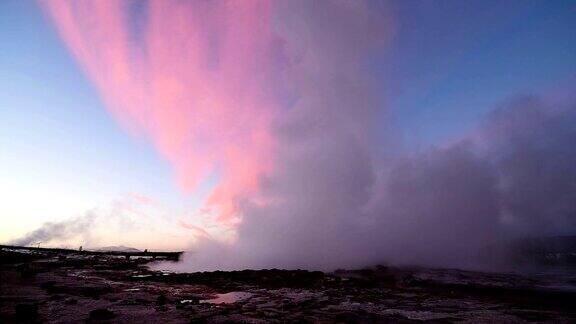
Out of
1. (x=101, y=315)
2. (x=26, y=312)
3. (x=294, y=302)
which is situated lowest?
(x=294, y=302)

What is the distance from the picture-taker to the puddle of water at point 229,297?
21.2 metres

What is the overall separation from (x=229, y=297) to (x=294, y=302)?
499 centimetres

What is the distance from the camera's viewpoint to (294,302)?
2089 cm

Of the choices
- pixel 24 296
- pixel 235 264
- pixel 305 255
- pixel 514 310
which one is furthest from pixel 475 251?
pixel 24 296

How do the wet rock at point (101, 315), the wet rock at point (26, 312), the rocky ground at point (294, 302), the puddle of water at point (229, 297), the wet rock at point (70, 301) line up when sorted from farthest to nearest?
the puddle of water at point (229, 297) < the wet rock at point (70, 301) < the rocky ground at point (294, 302) < the wet rock at point (101, 315) < the wet rock at point (26, 312)

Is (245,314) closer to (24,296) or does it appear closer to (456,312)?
(456,312)

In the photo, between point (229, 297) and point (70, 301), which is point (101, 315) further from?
point (229, 297)

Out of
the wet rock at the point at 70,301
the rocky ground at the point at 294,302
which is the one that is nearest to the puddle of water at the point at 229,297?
the rocky ground at the point at 294,302

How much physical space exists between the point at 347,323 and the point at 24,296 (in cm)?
1884

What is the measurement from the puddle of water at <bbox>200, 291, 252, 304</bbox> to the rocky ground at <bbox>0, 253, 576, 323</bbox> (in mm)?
67

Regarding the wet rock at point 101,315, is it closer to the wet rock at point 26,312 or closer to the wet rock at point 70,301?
the wet rock at point 26,312

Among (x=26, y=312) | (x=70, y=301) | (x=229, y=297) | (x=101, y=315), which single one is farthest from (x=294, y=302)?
(x=26, y=312)

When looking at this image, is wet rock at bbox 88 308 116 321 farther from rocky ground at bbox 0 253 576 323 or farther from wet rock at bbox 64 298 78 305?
wet rock at bbox 64 298 78 305

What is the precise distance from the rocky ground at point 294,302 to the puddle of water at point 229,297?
7 cm
